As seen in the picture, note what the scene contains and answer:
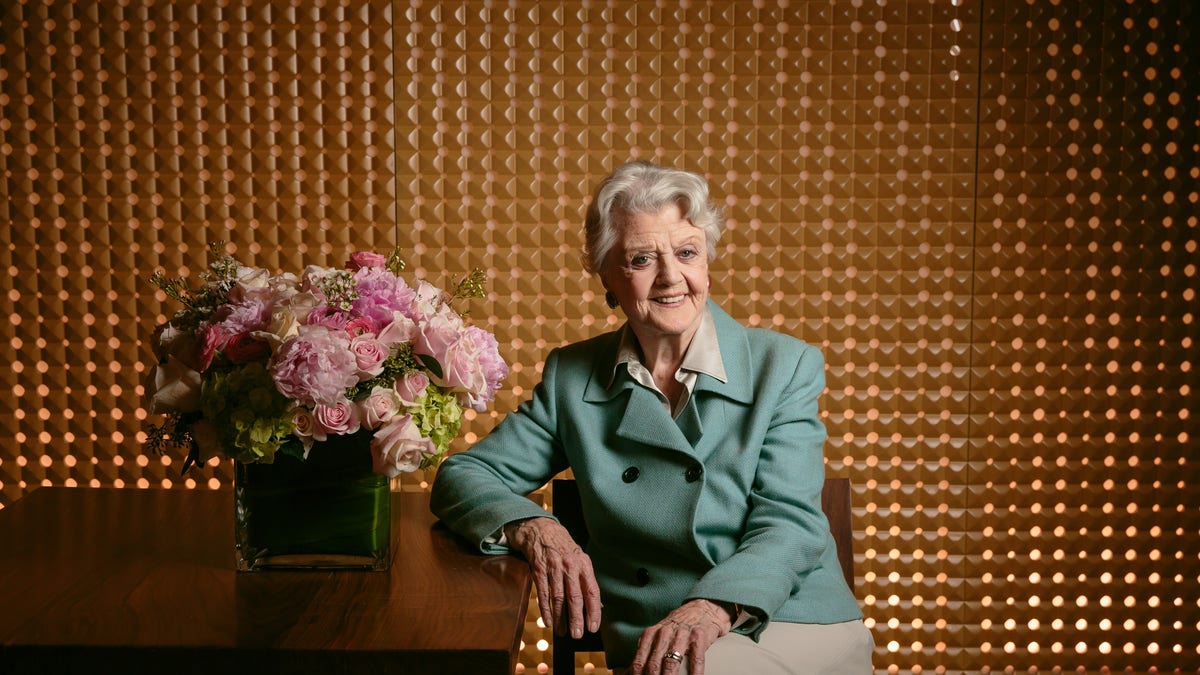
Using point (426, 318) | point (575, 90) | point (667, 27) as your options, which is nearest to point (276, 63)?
point (575, 90)

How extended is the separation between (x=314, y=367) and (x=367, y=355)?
0.09 m

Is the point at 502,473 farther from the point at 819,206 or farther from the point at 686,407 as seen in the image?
the point at 819,206

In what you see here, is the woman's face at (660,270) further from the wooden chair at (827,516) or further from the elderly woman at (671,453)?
the wooden chair at (827,516)

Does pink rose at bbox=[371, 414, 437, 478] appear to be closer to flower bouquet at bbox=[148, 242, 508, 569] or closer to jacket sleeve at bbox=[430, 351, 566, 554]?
flower bouquet at bbox=[148, 242, 508, 569]

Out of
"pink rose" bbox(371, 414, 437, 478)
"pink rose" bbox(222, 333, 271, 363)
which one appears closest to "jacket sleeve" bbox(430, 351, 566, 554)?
"pink rose" bbox(371, 414, 437, 478)

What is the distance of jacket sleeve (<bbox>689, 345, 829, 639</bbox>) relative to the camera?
1.91 meters

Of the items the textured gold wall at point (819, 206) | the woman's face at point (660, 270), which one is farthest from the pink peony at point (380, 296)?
the textured gold wall at point (819, 206)

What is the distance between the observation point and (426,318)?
1.74m

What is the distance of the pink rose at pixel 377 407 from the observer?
165 centimetres

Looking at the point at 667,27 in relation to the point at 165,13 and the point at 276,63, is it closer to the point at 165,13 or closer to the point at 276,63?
the point at 276,63

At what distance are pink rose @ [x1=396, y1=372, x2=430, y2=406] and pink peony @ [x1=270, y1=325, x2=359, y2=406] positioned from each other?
99 millimetres

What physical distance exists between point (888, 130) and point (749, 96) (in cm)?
47

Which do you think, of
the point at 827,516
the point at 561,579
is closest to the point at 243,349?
the point at 561,579

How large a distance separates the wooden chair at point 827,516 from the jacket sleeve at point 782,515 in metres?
0.12
